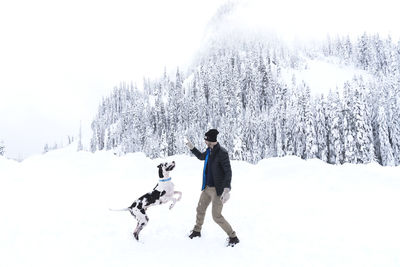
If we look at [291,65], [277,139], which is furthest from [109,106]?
[277,139]

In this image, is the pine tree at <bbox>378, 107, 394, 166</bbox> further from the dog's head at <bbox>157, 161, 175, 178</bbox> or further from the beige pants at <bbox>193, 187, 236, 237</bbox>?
the dog's head at <bbox>157, 161, 175, 178</bbox>

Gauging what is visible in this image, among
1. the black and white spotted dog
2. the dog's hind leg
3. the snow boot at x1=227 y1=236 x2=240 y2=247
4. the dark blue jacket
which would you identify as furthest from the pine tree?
the dog's hind leg

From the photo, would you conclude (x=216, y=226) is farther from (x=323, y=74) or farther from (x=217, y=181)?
(x=323, y=74)

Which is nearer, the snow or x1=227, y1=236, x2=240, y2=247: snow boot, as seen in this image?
x1=227, y1=236, x2=240, y2=247: snow boot

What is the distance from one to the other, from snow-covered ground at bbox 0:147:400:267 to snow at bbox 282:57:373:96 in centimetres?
9734

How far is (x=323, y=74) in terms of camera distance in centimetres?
11875

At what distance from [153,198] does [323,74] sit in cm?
13231

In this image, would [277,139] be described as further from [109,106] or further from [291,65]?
[109,106]

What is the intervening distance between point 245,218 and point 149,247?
10.9 ft

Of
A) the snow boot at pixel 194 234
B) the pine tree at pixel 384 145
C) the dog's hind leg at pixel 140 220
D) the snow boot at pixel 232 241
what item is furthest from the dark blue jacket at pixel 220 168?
the pine tree at pixel 384 145

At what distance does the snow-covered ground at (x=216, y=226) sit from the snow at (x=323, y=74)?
97.3m

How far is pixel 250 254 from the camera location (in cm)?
497

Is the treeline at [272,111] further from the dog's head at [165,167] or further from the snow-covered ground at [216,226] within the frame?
the dog's head at [165,167]

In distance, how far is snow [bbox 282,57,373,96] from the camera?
10369cm
